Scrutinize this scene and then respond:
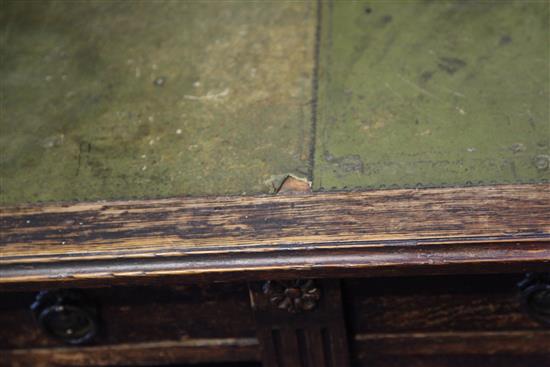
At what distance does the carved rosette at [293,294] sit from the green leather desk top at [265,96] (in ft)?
0.53

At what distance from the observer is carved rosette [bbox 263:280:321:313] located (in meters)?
1.42

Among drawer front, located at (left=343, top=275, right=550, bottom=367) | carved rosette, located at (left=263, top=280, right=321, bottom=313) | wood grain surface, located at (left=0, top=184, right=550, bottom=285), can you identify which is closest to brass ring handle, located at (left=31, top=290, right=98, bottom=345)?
wood grain surface, located at (left=0, top=184, right=550, bottom=285)

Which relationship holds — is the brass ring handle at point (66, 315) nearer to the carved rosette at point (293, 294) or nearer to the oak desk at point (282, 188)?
the oak desk at point (282, 188)

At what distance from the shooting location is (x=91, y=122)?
1658 millimetres

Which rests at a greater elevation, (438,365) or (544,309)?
(544,309)

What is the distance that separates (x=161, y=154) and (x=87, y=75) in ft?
0.94

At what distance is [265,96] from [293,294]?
0.41m

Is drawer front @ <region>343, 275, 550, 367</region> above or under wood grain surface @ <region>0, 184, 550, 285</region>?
under

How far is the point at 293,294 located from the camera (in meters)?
1.43

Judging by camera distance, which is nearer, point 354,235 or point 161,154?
point 354,235

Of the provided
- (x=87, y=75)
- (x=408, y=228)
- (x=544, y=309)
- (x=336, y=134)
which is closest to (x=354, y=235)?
(x=408, y=228)

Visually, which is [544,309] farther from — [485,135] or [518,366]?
[485,135]

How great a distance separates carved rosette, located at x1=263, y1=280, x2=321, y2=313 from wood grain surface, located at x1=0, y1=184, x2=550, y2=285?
7 cm

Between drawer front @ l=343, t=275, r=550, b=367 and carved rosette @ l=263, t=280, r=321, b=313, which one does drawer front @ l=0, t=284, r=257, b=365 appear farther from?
drawer front @ l=343, t=275, r=550, b=367
